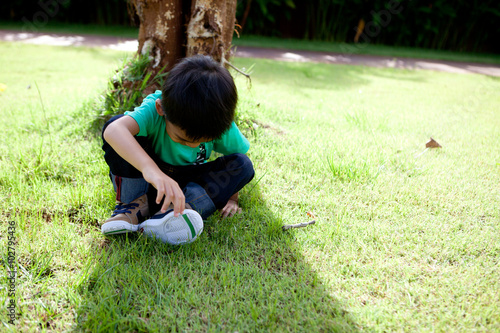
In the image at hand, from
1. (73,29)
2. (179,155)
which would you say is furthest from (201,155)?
(73,29)

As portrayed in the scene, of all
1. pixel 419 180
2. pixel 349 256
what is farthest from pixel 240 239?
pixel 419 180

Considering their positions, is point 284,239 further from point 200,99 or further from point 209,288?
point 200,99

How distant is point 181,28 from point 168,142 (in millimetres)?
1399

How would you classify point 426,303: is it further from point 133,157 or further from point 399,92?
point 399,92

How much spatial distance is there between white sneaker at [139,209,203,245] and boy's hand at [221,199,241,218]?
0.30m

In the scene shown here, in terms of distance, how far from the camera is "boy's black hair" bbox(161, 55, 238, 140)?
1.38 m

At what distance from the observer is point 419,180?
2.17 m

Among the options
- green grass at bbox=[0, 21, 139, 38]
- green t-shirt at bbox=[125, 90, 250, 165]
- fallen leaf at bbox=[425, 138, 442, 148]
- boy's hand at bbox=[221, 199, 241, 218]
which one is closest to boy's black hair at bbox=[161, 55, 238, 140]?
green t-shirt at bbox=[125, 90, 250, 165]

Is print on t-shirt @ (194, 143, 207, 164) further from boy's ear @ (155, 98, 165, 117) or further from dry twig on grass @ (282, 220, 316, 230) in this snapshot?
dry twig on grass @ (282, 220, 316, 230)

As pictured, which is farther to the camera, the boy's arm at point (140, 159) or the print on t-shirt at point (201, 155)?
the print on t-shirt at point (201, 155)

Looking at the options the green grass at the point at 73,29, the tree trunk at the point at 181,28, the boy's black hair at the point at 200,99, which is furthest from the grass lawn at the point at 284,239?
the green grass at the point at 73,29

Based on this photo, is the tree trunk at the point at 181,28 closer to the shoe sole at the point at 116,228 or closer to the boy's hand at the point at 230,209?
the boy's hand at the point at 230,209

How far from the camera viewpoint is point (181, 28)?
106 inches

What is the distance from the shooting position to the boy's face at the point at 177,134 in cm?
150
